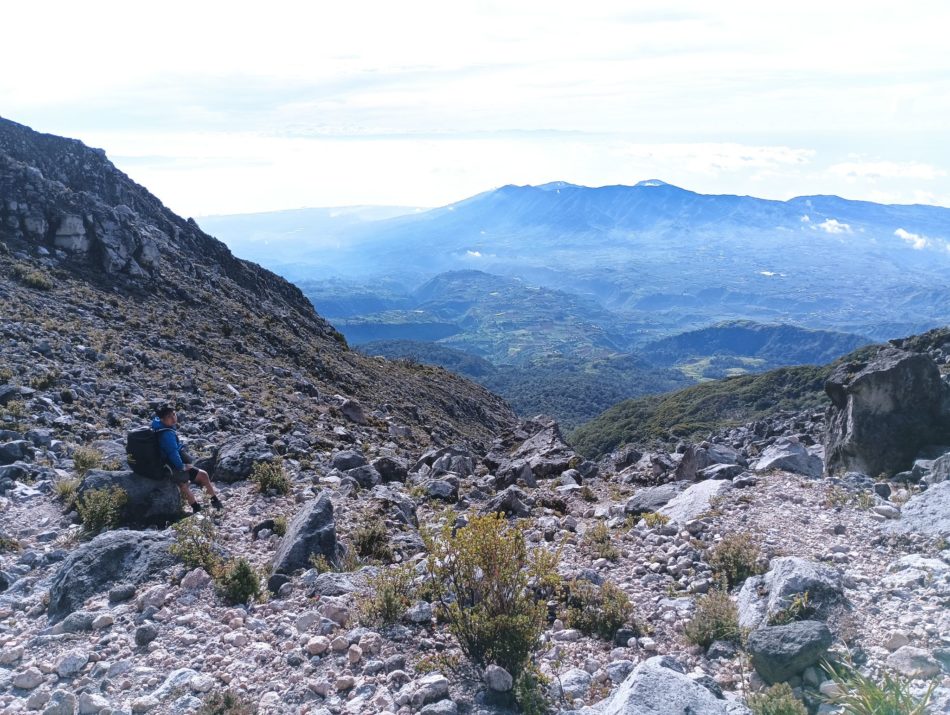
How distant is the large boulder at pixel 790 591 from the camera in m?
5.92

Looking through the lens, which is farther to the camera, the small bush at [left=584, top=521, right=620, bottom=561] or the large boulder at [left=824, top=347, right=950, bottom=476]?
the large boulder at [left=824, top=347, right=950, bottom=476]

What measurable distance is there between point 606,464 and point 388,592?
1455cm

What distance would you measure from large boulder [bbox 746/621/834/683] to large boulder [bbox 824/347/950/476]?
682cm

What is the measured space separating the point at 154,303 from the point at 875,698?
27.1 metres

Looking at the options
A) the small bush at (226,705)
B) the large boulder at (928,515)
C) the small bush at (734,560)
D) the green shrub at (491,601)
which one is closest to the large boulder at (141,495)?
the small bush at (226,705)

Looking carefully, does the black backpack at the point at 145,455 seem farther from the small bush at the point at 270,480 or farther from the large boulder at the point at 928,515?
the large boulder at the point at 928,515

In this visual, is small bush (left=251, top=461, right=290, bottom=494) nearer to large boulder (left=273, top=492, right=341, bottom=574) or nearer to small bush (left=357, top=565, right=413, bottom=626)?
large boulder (left=273, top=492, right=341, bottom=574)

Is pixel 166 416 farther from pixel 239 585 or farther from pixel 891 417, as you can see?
pixel 891 417

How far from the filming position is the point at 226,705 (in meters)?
5.10

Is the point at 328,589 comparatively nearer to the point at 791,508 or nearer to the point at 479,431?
the point at 791,508

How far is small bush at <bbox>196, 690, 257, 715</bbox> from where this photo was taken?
5.00m

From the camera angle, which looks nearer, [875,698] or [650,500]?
[875,698]

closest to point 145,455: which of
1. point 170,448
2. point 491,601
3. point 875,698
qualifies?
point 170,448

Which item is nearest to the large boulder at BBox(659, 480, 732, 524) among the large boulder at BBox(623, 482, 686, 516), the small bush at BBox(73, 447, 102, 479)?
the large boulder at BBox(623, 482, 686, 516)
